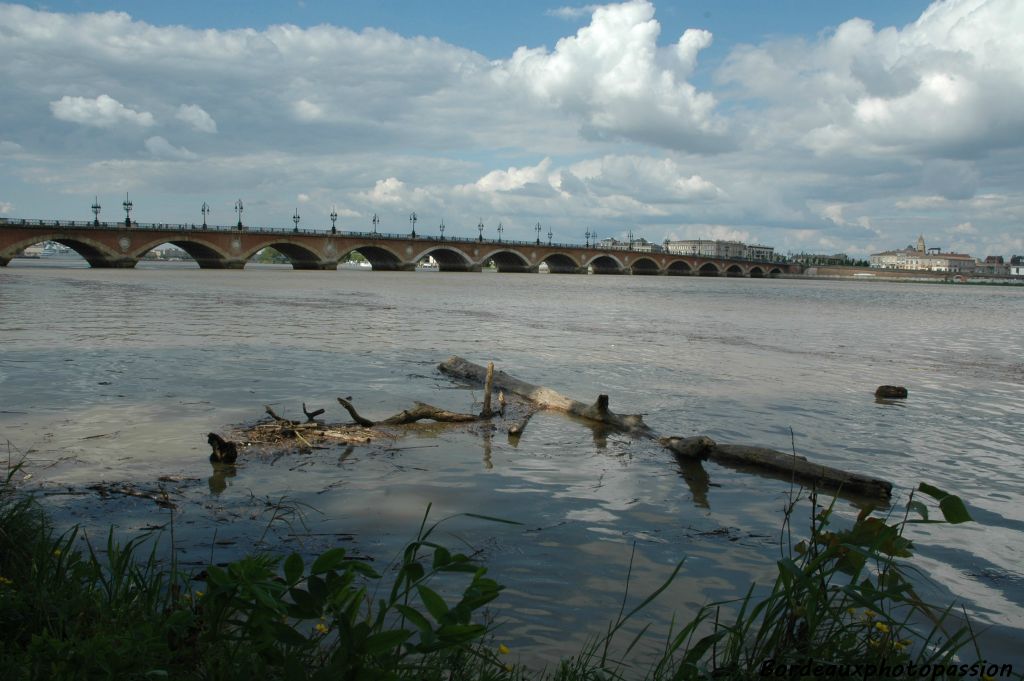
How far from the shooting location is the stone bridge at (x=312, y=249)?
73.6 m

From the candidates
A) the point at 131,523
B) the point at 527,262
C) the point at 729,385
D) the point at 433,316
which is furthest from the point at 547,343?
the point at 527,262

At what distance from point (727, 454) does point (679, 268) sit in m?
158

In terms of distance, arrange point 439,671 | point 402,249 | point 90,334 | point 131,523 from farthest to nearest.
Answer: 1. point 402,249
2. point 90,334
3. point 131,523
4. point 439,671

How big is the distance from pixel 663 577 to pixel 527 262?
398ft

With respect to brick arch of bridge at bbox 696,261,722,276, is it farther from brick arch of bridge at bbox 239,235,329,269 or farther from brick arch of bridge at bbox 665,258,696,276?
brick arch of bridge at bbox 239,235,329,269

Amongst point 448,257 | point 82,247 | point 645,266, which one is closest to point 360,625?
point 82,247

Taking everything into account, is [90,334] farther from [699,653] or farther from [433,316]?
[699,653]

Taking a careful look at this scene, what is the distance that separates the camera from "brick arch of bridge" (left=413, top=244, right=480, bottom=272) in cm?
11000

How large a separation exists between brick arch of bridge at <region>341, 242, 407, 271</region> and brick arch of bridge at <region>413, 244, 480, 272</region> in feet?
7.16

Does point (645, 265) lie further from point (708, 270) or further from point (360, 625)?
point (360, 625)

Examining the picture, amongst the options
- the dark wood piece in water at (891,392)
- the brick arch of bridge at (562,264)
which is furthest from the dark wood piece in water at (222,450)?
the brick arch of bridge at (562,264)

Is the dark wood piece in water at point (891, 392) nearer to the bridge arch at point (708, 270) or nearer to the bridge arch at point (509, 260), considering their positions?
the bridge arch at point (509, 260)

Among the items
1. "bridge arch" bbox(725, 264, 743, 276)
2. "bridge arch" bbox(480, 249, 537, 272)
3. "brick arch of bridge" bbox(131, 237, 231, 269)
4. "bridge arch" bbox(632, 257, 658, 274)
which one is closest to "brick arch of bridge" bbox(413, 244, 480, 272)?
"bridge arch" bbox(480, 249, 537, 272)

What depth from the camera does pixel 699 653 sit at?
3.03 metres
